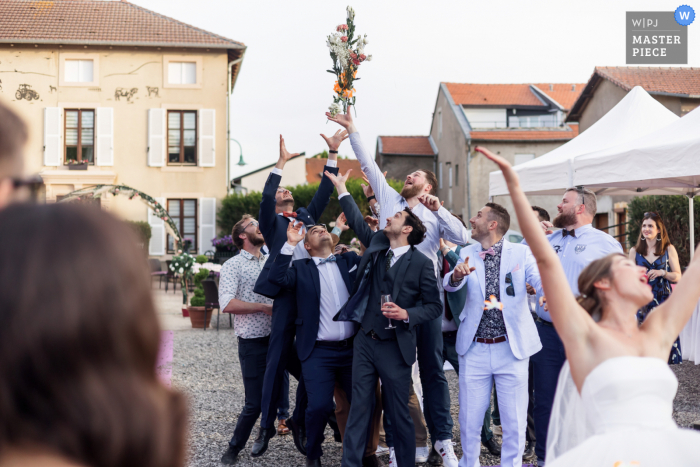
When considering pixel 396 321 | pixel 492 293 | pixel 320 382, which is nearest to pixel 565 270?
pixel 492 293

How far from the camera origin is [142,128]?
2462 cm

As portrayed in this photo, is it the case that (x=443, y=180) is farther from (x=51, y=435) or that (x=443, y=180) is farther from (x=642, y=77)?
(x=51, y=435)

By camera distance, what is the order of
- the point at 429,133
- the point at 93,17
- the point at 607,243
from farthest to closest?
the point at 429,133 → the point at 93,17 → the point at 607,243

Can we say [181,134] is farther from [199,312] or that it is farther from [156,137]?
[199,312]

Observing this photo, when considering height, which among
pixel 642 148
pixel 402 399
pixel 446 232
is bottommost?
pixel 402 399

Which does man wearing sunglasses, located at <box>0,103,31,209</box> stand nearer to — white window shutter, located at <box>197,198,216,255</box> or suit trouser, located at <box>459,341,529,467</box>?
suit trouser, located at <box>459,341,529,467</box>

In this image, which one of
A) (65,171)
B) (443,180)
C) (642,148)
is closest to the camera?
(642,148)

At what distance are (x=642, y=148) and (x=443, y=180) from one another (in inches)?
1254

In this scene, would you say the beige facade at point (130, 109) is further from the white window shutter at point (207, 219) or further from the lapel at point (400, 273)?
the lapel at point (400, 273)

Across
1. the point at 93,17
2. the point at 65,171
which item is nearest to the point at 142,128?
the point at 65,171

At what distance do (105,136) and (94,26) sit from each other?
4699 mm

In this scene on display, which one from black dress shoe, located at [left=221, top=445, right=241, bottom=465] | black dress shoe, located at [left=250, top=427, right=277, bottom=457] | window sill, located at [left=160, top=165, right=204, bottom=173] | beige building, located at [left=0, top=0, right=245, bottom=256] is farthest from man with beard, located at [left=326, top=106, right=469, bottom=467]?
window sill, located at [left=160, top=165, right=204, bottom=173]

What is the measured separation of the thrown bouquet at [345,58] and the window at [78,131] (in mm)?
21514

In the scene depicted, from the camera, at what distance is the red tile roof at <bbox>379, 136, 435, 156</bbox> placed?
40.1 metres
